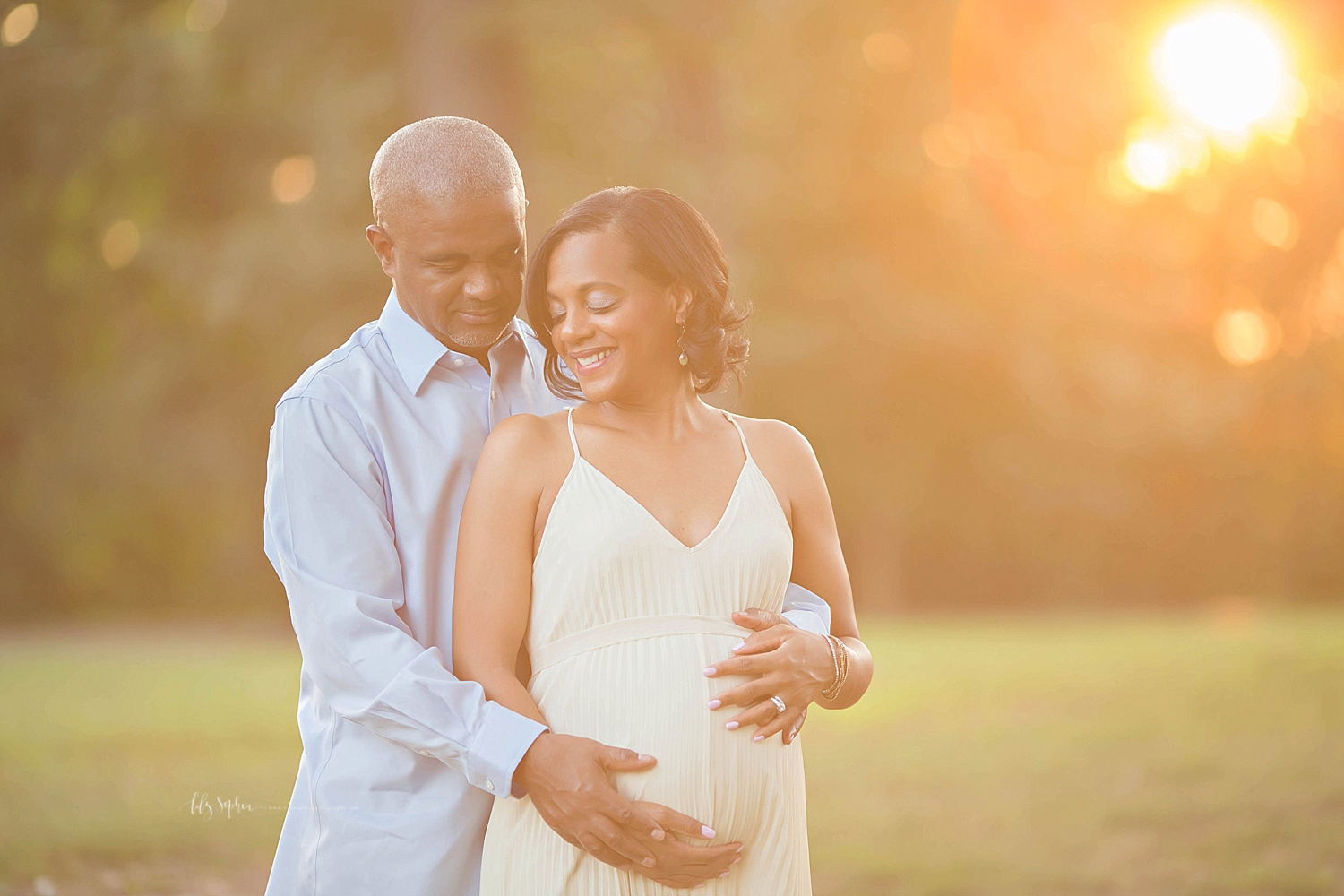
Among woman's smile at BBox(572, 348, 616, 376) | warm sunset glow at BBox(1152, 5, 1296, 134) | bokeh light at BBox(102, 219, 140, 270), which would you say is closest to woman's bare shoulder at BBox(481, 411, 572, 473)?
woman's smile at BBox(572, 348, 616, 376)

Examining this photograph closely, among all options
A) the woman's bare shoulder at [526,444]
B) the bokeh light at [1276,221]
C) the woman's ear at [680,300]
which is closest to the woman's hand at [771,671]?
the woman's bare shoulder at [526,444]

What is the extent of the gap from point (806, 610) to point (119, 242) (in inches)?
346

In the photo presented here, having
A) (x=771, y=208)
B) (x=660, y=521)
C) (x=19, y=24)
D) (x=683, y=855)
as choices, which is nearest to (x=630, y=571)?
(x=660, y=521)

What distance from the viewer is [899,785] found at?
6.51m

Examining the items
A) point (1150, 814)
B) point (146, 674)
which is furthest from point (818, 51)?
point (146, 674)

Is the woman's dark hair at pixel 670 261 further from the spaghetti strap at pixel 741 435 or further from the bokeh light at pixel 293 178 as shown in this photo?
the bokeh light at pixel 293 178

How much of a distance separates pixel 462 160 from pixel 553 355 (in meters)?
0.38

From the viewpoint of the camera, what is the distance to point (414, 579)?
2.21 metres

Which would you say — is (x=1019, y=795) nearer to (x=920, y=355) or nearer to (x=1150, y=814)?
(x=1150, y=814)

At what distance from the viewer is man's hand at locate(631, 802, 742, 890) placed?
2006 mm

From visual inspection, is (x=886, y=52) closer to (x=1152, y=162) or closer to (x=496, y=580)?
(x=1152, y=162)

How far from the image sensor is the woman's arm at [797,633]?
209 centimetres

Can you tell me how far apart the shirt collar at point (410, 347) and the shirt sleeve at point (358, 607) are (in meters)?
0.16

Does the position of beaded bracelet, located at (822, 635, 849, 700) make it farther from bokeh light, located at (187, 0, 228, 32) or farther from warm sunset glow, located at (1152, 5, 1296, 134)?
bokeh light, located at (187, 0, 228, 32)
